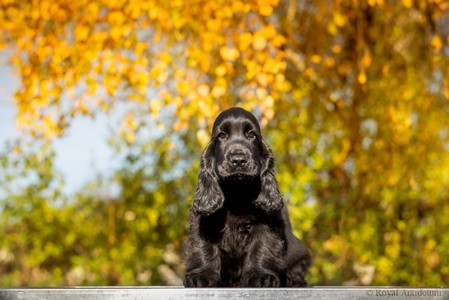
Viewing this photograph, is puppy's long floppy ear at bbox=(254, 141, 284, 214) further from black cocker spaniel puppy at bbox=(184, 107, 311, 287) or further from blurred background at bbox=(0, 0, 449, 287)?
blurred background at bbox=(0, 0, 449, 287)

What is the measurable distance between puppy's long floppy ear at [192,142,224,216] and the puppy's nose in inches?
9.8

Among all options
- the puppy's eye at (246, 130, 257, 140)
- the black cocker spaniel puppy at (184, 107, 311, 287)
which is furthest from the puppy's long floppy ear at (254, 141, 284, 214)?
the puppy's eye at (246, 130, 257, 140)

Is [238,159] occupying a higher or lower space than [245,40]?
lower

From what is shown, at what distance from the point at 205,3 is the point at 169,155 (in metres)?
1.93

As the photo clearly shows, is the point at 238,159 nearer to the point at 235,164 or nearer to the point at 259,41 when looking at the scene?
the point at 235,164

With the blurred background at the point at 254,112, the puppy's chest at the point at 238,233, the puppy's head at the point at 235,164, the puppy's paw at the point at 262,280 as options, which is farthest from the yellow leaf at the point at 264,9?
the puppy's paw at the point at 262,280

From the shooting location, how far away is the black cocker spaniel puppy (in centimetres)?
339

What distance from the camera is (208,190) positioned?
353cm

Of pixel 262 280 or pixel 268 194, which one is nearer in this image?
pixel 262 280

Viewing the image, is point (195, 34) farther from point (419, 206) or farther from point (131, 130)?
point (419, 206)

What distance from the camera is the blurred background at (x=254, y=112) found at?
6637mm

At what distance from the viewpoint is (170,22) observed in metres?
6.61

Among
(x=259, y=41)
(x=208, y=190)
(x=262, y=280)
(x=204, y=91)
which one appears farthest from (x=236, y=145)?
(x=259, y=41)

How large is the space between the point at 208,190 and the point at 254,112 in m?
3.84
